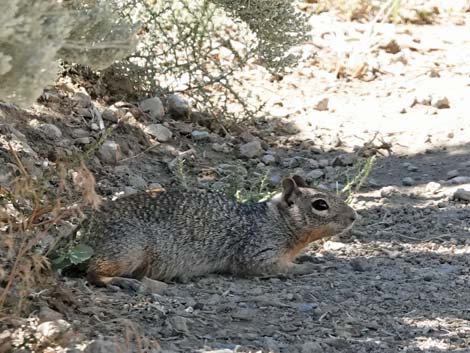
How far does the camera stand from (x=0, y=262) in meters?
4.97

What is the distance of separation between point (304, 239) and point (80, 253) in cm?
186

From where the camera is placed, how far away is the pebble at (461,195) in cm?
750

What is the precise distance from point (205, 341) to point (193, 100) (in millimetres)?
4653

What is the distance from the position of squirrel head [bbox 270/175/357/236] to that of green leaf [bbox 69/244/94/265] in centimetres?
166

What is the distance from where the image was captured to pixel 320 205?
21.5ft

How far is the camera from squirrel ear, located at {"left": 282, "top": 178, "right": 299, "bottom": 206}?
259 inches

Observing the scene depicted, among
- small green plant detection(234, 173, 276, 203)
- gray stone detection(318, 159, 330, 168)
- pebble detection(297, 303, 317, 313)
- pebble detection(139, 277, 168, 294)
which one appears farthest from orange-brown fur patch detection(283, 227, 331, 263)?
gray stone detection(318, 159, 330, 168)

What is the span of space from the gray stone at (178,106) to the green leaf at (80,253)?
358 cm

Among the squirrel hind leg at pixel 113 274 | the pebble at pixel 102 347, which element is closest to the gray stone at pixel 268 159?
the squirrel hind leg at pixel 113 274

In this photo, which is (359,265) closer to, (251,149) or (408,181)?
(408,181)

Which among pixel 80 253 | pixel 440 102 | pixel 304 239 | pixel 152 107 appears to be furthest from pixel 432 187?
pixel 80 253

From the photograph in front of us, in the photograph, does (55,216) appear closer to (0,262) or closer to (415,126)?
(0,262)

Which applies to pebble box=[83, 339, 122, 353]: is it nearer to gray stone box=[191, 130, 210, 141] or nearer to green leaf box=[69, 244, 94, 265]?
green leaf box=[69, 244, 94, 265]

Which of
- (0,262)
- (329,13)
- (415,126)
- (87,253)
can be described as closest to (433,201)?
(415,126)
